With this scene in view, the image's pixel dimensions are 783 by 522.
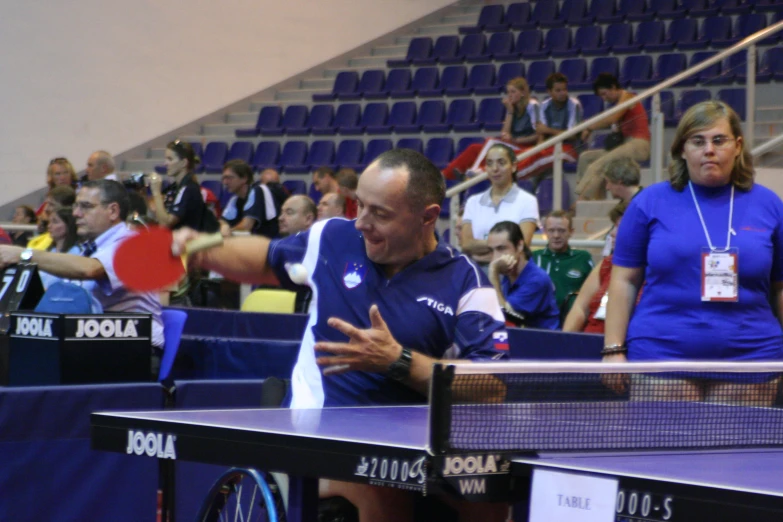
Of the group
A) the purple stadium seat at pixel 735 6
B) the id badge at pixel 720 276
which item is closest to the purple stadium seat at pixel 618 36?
the purple stadium seat at pixel 735 6

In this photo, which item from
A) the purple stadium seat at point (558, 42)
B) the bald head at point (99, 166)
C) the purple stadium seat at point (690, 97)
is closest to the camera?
the purple stadium seat at point (690, 97)

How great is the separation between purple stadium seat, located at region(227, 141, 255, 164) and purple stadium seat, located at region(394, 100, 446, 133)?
2217 millimetres

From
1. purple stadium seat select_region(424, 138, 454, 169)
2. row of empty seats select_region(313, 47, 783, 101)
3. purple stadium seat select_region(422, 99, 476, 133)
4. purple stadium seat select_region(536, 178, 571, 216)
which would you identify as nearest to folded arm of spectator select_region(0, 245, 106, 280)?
purple stadium seat select_region(536, 178, 571, 216)

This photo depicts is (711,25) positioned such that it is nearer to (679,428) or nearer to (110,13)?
(110,13)

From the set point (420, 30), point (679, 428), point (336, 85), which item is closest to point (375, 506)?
point (679, 428)

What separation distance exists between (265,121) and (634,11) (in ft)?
18.0

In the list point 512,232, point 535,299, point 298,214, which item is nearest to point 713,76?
point 512,232

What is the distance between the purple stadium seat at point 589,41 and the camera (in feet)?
46.7

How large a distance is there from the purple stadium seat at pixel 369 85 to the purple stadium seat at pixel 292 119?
2.00 ft

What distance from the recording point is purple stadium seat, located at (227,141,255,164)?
15641 millimetres

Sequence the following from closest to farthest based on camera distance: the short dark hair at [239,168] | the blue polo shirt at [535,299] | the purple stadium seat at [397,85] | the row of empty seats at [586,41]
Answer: the blue polo shirt at [535,299], the short dark hair at [239,168], the row of empty seats at [586,41], the purple stadium seat at [397,85]

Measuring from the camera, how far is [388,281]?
10.5 feet

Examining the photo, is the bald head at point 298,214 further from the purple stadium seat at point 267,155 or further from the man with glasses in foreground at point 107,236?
the purple stadium seat at point 267,155

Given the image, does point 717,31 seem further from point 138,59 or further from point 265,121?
point 138,59
